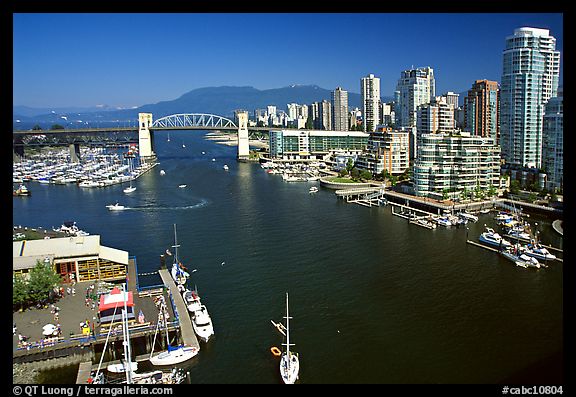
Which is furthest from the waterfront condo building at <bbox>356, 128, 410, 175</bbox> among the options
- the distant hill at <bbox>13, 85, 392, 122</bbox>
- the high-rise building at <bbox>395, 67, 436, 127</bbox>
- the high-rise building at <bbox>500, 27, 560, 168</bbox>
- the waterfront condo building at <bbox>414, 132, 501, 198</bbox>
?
the distant hill at <bbox>13, 85, 392, 122</bbox>

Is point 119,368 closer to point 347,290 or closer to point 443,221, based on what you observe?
point 347,290

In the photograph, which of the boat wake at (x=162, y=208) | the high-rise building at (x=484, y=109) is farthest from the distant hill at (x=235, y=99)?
the boat wake at (x=162, y=208)

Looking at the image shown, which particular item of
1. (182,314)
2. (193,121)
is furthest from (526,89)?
(193,121)

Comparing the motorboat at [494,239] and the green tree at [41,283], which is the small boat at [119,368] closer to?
the green tree at [41,283]
